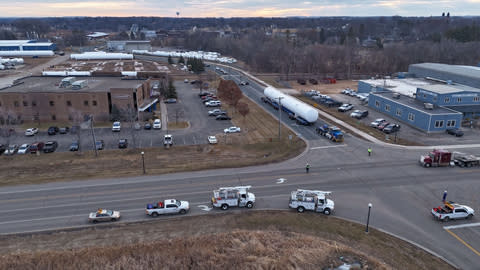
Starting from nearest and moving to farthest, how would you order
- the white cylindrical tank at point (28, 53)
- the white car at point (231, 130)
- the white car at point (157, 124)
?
the white car at point (231, 130), the white car at point (157, 124), the white cylindrical tank at point (28, 53)

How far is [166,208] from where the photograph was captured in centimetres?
2644

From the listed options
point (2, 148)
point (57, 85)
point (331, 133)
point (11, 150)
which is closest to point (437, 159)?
point (331, 133)

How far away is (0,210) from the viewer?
2741cm

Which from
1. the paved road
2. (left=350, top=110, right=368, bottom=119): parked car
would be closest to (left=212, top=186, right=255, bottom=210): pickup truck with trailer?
the paved road

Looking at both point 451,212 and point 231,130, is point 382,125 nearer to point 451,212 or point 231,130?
point 231,130

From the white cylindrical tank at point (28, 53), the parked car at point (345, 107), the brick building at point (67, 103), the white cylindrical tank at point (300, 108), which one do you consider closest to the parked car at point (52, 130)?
the brick building at point (67, 103)

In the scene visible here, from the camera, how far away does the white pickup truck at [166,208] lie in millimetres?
26328

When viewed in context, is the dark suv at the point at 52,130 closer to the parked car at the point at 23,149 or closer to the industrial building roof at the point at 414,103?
the parked car at the point at 23,149

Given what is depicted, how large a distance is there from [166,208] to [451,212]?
2159 cm

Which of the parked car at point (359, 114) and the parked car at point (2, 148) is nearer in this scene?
the parked car at point (2, 148)

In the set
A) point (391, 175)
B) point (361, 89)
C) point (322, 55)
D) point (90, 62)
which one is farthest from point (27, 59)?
point (391, 175)

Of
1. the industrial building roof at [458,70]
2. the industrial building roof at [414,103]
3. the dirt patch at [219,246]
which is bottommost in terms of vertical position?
the dirt patch at [219,246]

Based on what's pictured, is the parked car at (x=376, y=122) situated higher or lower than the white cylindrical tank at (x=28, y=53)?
lower

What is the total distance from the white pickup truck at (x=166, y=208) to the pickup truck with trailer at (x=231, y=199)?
2591 mm
